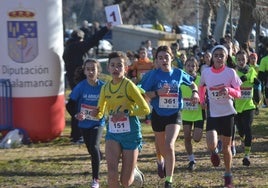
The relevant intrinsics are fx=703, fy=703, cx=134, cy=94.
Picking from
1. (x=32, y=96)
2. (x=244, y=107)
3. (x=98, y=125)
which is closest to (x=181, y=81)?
(x=98, y=125)

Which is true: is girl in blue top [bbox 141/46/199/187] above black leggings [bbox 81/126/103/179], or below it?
above

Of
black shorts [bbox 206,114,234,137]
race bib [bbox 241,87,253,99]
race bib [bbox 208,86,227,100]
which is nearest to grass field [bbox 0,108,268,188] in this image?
black shorts [bbox 206,114,234,137]

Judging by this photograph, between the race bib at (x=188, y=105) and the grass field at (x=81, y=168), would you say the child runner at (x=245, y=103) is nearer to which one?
the grass field at (x=81, y=168)

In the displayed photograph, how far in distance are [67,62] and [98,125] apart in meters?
4.99

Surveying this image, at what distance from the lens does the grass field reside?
32.9ft

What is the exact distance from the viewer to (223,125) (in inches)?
369

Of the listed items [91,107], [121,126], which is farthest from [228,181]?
[91,107]

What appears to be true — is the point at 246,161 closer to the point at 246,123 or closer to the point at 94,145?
the point at 246,123

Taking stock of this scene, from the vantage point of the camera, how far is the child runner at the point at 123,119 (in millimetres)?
8016

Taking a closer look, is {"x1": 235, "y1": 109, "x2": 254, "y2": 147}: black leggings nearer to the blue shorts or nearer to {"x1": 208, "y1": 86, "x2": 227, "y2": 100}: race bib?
{"x1": 208, "y1": 86, "x2": 227, "y2": 100}: race bib

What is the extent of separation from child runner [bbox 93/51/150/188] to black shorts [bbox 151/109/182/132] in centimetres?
120

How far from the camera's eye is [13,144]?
13.7 metres

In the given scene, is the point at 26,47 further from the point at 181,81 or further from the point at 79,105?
the point at 181,81

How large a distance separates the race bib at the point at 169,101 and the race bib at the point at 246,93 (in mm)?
2444
